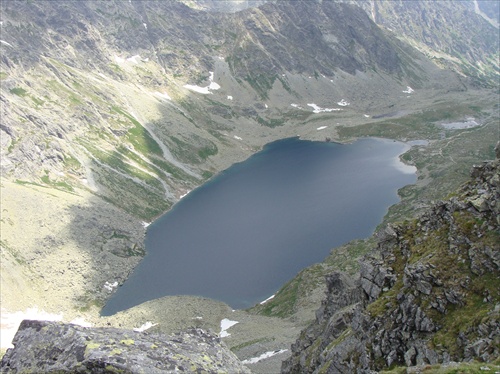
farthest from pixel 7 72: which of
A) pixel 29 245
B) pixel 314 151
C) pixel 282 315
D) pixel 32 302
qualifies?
pixel 282 315

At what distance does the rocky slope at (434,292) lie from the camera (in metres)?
22.4

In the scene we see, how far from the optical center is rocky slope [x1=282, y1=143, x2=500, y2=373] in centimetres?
2242

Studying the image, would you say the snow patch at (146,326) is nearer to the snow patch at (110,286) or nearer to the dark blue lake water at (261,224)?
the dark blue lake water at (261,224)

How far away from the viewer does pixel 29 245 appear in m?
101

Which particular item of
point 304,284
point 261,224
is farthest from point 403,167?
point 304,284

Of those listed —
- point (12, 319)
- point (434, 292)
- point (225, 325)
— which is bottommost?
point (12, 319)

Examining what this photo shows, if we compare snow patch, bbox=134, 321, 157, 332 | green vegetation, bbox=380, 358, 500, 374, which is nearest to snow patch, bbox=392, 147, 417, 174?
snow patch, bbox=134, 321, 157, 332

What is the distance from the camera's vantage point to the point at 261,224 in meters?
122

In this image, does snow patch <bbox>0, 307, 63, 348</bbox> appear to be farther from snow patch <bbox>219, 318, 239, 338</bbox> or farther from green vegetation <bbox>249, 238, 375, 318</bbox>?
green vegetation <bbox>249, 238, 375, 318</bbox>

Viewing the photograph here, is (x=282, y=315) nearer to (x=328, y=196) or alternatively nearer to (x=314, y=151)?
(x=328, y=196)

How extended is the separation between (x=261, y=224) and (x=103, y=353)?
109 meters

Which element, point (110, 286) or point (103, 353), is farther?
point (110, 286)

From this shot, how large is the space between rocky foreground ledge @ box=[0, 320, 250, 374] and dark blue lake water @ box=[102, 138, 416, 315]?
7194 centimetres

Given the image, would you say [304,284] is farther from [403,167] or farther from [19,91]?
[19,91]
